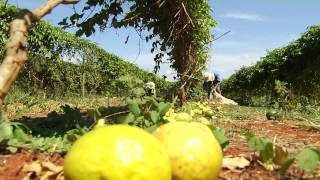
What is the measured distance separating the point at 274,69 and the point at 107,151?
75.3ft

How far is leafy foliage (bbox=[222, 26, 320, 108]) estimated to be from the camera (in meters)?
20.5

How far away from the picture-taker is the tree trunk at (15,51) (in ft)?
12.7

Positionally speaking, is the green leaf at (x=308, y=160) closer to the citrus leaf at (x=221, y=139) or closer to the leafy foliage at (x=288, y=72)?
the citrus leaf at (x=221, y=139)

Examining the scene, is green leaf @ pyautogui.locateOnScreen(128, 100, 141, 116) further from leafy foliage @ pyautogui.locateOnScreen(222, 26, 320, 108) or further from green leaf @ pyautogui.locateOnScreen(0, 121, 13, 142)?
leafy foliage @ pyautogui.locateOnScreen(222, 26, 320, 108)

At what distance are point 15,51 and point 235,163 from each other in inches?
76.1

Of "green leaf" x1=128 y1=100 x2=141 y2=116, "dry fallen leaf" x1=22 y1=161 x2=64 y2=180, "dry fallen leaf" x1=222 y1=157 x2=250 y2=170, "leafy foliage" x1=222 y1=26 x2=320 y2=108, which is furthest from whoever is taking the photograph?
"leafy foliage" x1=222 y1=26 x2=320 y2=108

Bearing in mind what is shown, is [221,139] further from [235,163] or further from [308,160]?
[308,160]

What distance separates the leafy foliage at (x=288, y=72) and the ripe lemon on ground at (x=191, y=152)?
14.4 meters

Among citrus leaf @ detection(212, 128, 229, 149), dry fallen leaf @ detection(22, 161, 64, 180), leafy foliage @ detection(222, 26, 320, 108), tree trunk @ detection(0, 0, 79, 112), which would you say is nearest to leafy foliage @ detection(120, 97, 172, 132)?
citrus leaf @ detection(212, 128, 229, 149)

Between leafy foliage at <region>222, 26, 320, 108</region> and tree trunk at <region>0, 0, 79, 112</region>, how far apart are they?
13083 mm

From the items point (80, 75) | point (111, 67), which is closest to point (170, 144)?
point (80, 75)

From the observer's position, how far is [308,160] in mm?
2344

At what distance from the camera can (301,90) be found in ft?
66.4

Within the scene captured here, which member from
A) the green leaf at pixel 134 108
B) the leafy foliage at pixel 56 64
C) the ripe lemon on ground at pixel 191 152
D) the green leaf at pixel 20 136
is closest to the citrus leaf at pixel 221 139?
the ripe lemon on ground at pixel 191 152
